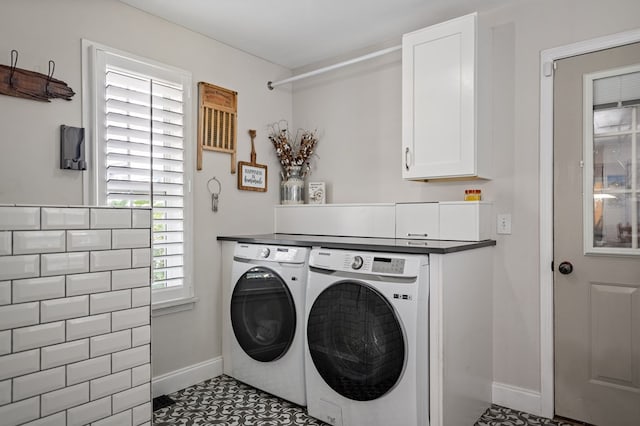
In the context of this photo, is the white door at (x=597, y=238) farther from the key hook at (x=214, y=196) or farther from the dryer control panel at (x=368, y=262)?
the key hook at (x=214, y=196)

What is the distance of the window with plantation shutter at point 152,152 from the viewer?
2332 mm

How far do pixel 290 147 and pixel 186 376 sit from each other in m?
1.88

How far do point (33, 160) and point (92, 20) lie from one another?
86 centimetres

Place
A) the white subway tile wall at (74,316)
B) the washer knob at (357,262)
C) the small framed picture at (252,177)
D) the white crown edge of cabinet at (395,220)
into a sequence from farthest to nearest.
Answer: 1. the small framed picture at (252,177)
2. the white crown edge of cabinet at (395,220)
3. the washer knob at (357,262)
4. the white subway tile wall at (74,316)

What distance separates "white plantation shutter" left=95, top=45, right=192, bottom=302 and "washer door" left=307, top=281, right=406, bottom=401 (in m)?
1.02

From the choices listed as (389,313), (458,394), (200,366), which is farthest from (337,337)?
(200,366)

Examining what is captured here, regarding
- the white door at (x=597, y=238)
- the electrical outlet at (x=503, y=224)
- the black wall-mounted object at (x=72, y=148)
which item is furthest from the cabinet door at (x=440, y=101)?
the black wall-mounted object at (x=72, y=148)

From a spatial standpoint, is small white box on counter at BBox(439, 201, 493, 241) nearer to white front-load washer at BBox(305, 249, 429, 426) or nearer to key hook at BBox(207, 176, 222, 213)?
white front-load washer at BBox(305, 249, 429, 426)

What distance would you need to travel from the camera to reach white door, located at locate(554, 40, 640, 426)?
2.13 meters

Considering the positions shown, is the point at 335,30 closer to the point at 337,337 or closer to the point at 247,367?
the point at 337,337

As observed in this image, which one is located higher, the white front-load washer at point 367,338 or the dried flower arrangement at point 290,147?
the dried flower arrangement at point 290,147

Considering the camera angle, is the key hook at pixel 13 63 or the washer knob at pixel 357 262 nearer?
the key hook at pixel 13 63

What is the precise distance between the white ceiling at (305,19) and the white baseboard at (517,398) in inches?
91.5

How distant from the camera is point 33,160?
2.07m
